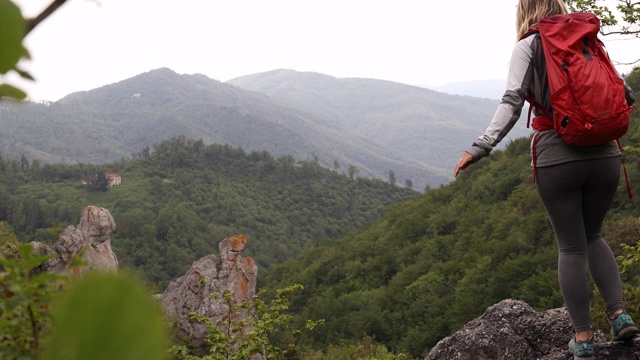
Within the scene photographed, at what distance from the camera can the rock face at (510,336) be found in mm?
3303

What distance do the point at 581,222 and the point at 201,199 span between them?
74.0m

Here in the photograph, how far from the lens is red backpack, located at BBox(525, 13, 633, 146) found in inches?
82.5

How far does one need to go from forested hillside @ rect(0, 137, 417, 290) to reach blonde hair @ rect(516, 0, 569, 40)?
5079cm

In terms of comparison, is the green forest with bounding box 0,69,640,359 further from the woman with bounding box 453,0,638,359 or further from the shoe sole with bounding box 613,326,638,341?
the shoe sole with bounding box 613,326,638,341

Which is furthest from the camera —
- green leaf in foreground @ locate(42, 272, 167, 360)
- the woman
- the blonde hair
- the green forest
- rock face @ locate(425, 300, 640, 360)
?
the green forest

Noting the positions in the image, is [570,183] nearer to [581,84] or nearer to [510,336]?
[581,84]

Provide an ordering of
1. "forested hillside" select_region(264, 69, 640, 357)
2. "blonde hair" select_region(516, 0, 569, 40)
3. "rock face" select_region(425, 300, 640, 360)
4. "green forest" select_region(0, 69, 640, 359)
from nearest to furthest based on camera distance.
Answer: "blonde hair" select_region(516, 0, 569, 40) → "rock face" select_region(425, 300, 640, 360) → "forested hillside" select_region(264, 69, 640, 357) → "green forest" select_region(0, 69, 640, 359)

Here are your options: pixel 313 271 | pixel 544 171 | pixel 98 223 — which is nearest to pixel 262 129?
pixel 313 271

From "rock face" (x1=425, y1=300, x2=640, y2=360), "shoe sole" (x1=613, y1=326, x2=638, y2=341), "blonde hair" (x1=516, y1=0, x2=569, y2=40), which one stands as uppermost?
"blonde hair" (x1=516, y1=0, x2=569, y2=40)

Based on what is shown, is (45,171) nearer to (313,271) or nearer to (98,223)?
(313,271)

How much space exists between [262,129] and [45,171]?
113054 mm

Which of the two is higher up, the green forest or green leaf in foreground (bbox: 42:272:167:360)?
green leaf in foreground (bbox: 42:272:167:360)

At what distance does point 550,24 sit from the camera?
87.3 inches

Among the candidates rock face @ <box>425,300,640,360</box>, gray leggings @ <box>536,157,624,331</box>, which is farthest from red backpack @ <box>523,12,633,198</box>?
rock face @ <box>425,300,640,360</box>
